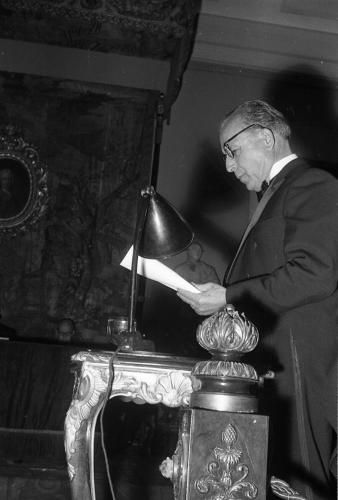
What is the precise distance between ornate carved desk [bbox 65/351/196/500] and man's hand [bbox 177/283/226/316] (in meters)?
0.22

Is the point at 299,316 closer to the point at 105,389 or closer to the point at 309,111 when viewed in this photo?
the point at 105,389

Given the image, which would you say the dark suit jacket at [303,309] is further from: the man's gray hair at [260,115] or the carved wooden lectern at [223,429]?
the carved wooden lectern at [223,429]

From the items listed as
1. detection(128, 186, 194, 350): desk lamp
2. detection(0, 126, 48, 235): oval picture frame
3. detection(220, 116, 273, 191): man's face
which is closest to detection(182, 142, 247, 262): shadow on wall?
detection(0, 126, 48, 235): oval picture frame

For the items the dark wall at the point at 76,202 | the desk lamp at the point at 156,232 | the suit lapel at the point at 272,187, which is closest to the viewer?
the desk lamp at the point at 156,232

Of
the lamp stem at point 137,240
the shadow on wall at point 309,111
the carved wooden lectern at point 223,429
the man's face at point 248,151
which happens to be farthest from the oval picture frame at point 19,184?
the carved wooden lectern at point 223,429

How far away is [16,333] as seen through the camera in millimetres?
5602

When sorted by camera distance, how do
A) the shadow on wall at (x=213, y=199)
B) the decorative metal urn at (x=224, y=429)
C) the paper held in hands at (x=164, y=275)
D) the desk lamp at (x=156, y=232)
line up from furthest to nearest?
the shadow on wall at (x=213, y=199) → the desk lamp at (x=156, y=232) → the paper held in hands at (x=164, y=275) → the decorative metal urn at (x=224, y=429)

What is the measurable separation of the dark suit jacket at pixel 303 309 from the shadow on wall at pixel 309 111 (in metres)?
4.73

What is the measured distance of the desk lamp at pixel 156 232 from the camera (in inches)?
59.8

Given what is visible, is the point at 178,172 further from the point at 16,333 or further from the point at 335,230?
the point at 335,230

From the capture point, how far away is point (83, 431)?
4.23 feet

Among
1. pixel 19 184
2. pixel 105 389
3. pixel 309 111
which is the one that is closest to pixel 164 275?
pixel 105 389

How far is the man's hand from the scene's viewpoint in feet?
4.81

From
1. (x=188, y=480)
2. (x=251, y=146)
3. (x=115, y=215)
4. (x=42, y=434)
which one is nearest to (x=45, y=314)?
(x=115, y=215)
